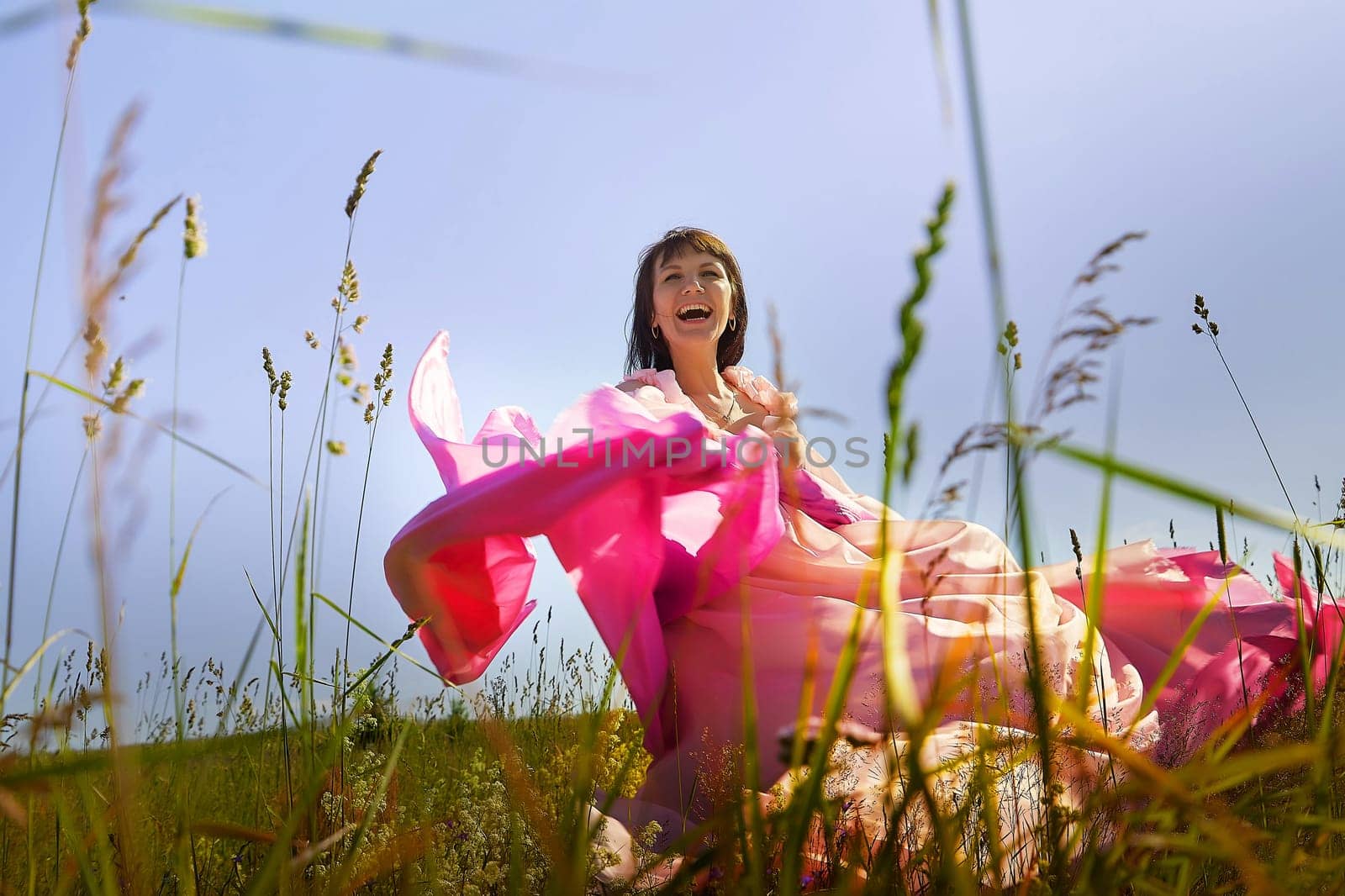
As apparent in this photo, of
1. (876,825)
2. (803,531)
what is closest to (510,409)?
(803,531)

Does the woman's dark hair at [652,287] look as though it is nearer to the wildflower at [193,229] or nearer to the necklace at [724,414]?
the necklace at [724,414]

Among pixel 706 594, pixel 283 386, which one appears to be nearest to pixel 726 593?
pixel 706 594

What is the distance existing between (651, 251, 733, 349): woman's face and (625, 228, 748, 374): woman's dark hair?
0.11 metres

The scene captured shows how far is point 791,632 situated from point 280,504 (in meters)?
1.56

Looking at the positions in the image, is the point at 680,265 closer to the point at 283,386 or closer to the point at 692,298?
the point at 692,298

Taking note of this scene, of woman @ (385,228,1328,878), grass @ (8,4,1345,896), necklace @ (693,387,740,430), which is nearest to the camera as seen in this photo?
grass @ (8,4,1345,896)

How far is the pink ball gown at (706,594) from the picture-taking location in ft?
7.50

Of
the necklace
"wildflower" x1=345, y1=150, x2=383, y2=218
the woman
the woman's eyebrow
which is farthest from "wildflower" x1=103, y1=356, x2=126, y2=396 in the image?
the woman's eyebrow

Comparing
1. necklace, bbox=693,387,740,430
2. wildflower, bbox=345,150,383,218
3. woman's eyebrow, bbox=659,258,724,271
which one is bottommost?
wildflower, bbox=345,150,383,218

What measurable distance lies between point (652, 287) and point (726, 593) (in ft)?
9.21

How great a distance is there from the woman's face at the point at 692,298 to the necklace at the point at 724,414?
349mm

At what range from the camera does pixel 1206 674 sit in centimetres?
306

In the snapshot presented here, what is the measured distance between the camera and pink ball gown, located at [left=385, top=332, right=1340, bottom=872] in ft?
7.50

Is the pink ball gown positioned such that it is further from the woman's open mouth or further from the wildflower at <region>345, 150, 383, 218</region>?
the woman's open mouth
